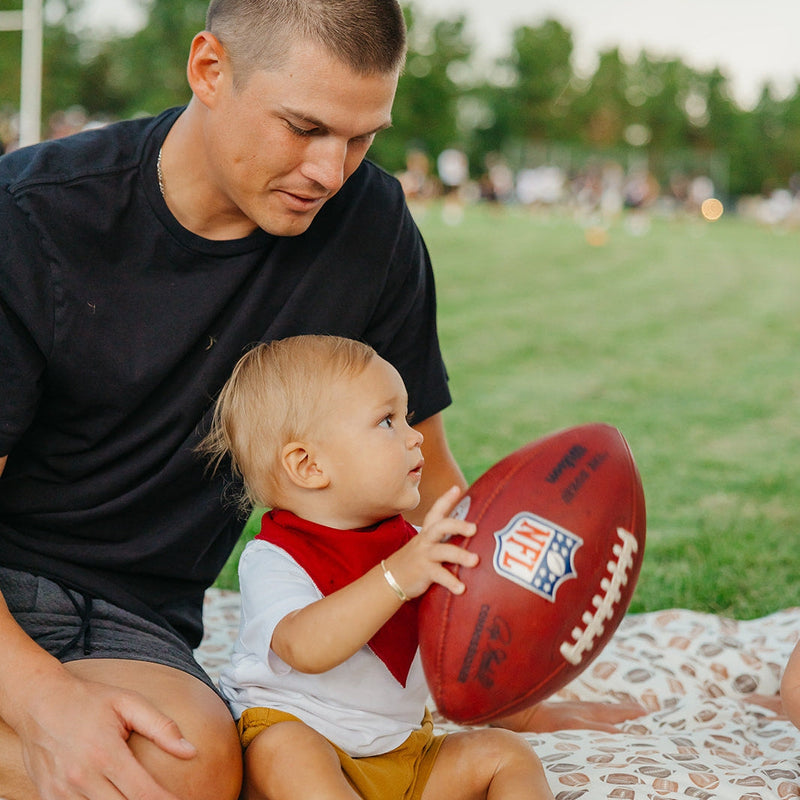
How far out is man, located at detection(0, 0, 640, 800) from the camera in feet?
6.44

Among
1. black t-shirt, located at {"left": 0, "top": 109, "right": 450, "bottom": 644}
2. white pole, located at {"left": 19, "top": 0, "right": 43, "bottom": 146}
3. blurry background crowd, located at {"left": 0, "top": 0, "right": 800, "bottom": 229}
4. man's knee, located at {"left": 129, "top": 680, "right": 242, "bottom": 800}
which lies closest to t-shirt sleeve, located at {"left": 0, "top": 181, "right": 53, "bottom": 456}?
→ black t-shirt, located at {"left": 0, "top": 109, "right": 450, "bottom": 644}

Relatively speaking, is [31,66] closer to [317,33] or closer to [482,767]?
[317,33]

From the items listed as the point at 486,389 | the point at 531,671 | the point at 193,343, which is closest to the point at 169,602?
the point at 193,343

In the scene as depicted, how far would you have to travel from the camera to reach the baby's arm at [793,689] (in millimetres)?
2146

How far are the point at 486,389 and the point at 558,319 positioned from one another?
331 cm

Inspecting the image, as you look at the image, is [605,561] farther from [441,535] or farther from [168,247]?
[168,247]

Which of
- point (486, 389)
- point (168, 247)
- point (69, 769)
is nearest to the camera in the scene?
point (69, 769)

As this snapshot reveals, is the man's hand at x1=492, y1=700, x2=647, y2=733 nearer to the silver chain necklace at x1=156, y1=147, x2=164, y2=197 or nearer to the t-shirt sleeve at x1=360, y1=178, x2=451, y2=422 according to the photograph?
the t-shirt sleeve at x1=360, y1=178, x2=451, y2=422

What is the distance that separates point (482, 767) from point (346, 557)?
44cm

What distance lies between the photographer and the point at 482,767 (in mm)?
1952

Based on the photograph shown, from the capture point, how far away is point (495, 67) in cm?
5328

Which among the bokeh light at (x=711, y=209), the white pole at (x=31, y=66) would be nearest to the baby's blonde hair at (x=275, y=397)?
the white pole at (x=31, y=66)

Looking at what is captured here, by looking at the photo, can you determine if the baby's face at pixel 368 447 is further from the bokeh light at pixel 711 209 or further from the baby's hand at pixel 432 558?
the bokeh light at pixel 711 209

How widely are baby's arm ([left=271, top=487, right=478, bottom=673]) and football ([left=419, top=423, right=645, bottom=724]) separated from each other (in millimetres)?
48
